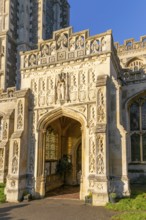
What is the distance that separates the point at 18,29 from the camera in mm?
32281

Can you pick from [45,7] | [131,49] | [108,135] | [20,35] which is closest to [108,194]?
[108,135]

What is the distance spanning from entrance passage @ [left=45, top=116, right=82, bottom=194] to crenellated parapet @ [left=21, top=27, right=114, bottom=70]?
169 inches

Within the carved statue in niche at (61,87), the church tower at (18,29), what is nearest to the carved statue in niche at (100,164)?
the carved statue in niche at (61,87)

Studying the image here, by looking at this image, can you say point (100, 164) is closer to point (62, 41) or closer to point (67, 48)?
point (67, 48)

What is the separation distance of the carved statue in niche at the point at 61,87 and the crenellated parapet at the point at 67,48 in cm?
96

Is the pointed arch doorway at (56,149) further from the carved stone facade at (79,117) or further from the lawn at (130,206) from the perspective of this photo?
the lawn at (130,206)

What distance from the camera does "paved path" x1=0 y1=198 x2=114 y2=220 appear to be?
8255 mm

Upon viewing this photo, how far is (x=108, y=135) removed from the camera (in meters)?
10.8

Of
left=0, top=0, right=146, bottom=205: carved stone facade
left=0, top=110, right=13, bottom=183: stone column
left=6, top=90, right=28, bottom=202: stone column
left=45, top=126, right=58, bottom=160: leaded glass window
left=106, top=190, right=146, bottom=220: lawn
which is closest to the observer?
left=106, top=190, right=146, bottom=220: lawn

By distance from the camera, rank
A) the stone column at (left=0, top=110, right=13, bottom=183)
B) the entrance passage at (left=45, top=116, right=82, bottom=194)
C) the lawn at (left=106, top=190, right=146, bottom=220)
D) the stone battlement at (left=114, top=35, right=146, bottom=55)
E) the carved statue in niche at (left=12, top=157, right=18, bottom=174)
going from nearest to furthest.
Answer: the lawn at (left=106, top=190, right=146, bottom=220), the carved statue in niche at (left=12, top=157, right=18, bottom=174), the entrance passage at (left=45, top=116, right=82, bottom=194), the stone column at (left=0, top=110, right=13, bottom=183), the stone battlement at (left=114, top=35, right=146, bottom=55)

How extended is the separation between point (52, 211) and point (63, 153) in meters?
6.82

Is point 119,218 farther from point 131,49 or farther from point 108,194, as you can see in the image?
point 131,49

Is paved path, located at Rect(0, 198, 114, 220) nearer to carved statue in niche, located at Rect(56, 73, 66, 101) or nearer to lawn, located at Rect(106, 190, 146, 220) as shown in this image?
lawn, located at Rect(106, 190, 146, 220)

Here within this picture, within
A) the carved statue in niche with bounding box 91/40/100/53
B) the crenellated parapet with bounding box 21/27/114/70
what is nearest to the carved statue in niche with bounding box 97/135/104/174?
the crenellated parapet with bounding box 21/27/114/70
